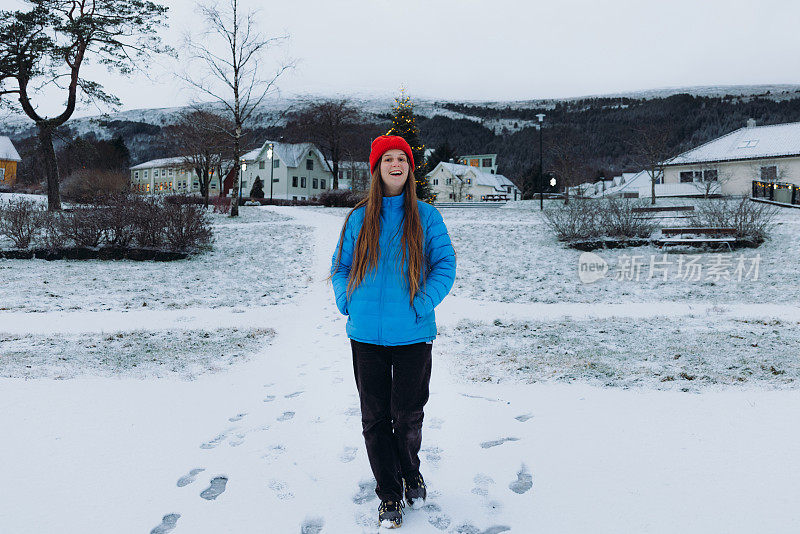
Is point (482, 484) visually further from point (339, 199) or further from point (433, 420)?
point (339, 199)

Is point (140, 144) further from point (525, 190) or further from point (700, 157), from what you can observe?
point (700, 157)

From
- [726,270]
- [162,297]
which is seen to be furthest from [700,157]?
[162,297]

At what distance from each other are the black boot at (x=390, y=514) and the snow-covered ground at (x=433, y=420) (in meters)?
0.07

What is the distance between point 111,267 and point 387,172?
13.0m

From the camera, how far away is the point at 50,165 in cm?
2441

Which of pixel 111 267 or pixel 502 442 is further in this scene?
pixel 111 267

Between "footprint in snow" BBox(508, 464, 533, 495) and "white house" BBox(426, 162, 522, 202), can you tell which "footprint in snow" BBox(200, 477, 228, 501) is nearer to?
"footprint in snow" BBox(508, 464, 533, 495)

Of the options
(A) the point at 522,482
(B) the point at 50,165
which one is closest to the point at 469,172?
(B) the point at 50,165

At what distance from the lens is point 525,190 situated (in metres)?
76.2

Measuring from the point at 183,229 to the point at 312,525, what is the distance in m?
14.1

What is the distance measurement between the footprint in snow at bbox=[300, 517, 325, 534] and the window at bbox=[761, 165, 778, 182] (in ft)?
149

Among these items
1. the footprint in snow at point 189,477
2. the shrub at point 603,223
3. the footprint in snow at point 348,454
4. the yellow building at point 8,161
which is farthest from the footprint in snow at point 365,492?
the yellow building at point 8,161

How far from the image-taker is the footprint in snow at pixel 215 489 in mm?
3033

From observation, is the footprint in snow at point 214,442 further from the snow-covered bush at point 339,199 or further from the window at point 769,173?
→ the window at point 769,173
